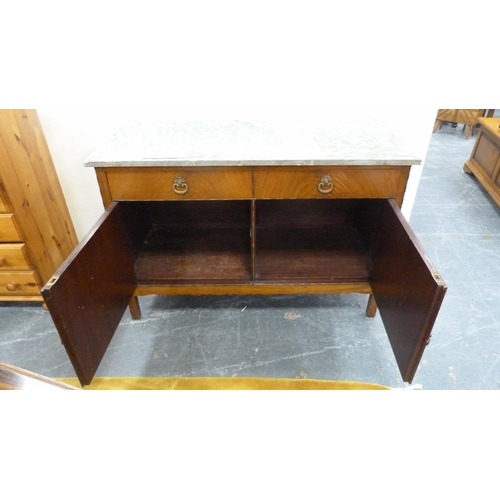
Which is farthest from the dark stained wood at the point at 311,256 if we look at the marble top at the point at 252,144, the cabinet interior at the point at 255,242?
the marble top at the point at 252,144

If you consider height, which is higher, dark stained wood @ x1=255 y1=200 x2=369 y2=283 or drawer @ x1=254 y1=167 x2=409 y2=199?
drawer @ x1=254 y1=167 x2=409 y2=199

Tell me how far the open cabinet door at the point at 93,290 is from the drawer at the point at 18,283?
0.42 m

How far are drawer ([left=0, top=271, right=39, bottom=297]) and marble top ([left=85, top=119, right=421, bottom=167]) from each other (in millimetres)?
592

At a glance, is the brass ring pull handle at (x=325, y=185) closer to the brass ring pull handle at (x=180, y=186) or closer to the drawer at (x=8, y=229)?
the brass ring pull handle at (x=180, y=186)

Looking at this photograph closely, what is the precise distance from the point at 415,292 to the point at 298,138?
1.81 ft

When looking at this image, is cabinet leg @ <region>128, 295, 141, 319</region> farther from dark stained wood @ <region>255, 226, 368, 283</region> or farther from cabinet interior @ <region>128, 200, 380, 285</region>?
dark stained wood @ <region>255, 226, 368, 283</region>

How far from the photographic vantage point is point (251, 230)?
1136 millimetres

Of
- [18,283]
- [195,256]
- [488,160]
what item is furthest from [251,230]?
[488,160]

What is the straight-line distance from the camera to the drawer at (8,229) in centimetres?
117

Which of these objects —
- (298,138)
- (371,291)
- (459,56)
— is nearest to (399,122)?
(298,138)

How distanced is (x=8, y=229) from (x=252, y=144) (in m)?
0.86

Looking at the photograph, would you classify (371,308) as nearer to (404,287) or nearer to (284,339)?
(284,339)

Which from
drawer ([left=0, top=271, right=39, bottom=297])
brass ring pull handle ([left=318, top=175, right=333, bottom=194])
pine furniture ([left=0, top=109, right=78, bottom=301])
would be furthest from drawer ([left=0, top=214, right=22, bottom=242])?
brass ring pull handle ([left=318, top=175, right=333, bottom=194])

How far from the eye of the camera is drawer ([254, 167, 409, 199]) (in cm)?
100
